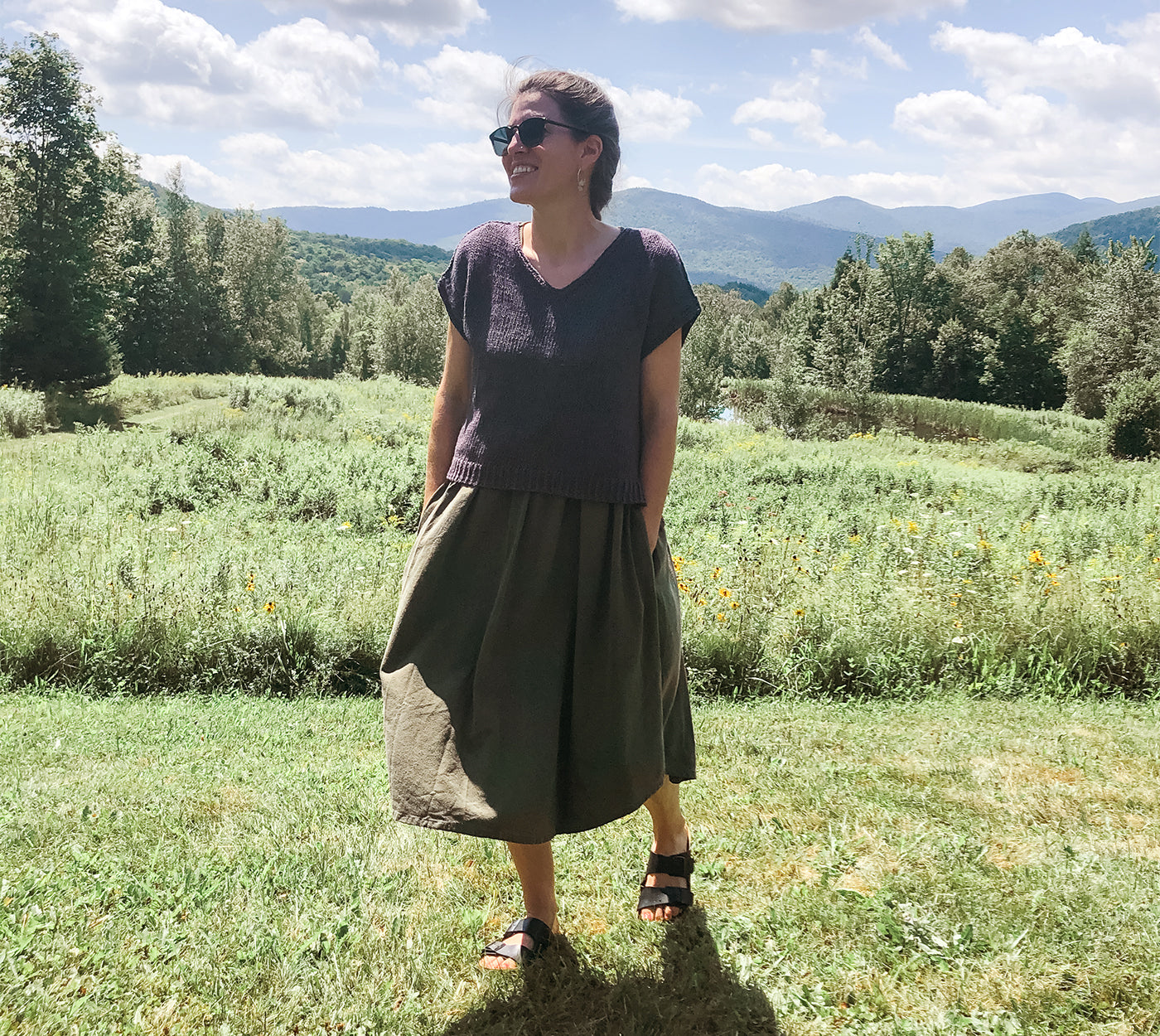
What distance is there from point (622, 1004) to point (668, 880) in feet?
1.53

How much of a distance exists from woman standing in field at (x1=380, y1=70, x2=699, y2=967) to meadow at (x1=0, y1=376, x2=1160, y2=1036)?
65 centimetres

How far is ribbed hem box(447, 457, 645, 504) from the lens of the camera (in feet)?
6.73

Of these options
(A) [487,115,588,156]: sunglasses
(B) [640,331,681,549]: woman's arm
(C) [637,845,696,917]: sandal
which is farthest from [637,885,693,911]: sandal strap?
(A) [487,115,588,156]: sunglasses

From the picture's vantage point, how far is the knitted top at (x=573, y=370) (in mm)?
2059

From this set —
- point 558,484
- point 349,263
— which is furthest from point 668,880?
point 349,263

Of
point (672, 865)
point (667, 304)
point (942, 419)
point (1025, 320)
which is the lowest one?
point (672, 865)

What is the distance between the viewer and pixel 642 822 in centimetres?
313

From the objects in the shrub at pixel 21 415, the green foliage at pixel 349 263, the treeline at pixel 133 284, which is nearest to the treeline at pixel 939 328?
the treeline at pixel 133 284

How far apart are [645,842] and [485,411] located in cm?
174

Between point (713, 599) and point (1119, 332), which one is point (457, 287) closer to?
point (713, 599)

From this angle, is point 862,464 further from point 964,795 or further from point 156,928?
point 156,928

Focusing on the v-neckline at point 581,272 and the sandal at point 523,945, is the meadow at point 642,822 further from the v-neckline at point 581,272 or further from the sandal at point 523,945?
the v-neckline at point 581,272

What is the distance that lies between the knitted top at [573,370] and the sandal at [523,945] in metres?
1.24

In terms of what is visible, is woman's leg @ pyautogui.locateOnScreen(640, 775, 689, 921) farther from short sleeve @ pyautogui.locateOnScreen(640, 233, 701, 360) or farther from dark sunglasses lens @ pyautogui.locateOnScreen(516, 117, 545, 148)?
dark sunglasses lens @ pyautogui.locateOnScreen(516, 117, 545, 148)
